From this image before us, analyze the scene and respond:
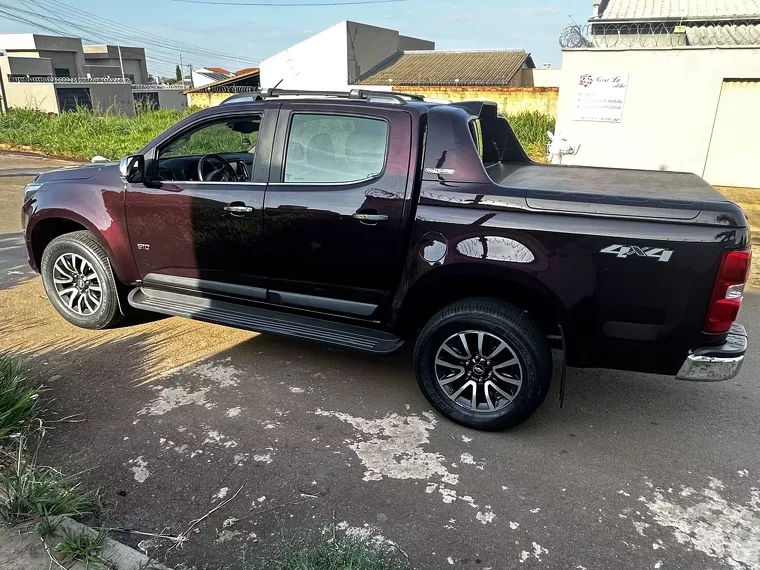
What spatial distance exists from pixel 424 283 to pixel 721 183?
39.1 feet

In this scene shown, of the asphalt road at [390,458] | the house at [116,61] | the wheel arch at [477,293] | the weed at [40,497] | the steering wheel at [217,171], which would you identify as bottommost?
the asphalt road at [390,458]

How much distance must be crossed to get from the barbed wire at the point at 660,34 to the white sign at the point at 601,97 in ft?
2.28

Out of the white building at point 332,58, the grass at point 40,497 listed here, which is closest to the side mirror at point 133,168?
the grass at point 40,497

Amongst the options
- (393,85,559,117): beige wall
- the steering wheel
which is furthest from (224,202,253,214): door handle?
(393,85,559,117): beige wall

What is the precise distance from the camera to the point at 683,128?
12.5 metres

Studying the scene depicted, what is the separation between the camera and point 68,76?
56.5m

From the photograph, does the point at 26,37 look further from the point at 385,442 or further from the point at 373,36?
the point at 385,442

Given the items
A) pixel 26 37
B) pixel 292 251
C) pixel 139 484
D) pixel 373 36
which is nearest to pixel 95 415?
pixel 139 484

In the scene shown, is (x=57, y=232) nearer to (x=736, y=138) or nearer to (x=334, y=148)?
(x=334, y=148)

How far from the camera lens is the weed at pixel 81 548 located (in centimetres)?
232

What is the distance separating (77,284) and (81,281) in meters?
0.06

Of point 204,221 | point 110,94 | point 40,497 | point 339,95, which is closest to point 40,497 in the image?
point 40,497

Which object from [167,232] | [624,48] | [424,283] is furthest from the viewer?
[624,48]

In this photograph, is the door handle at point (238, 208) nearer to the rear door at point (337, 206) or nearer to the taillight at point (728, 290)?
the rear door at point (337, 206)
